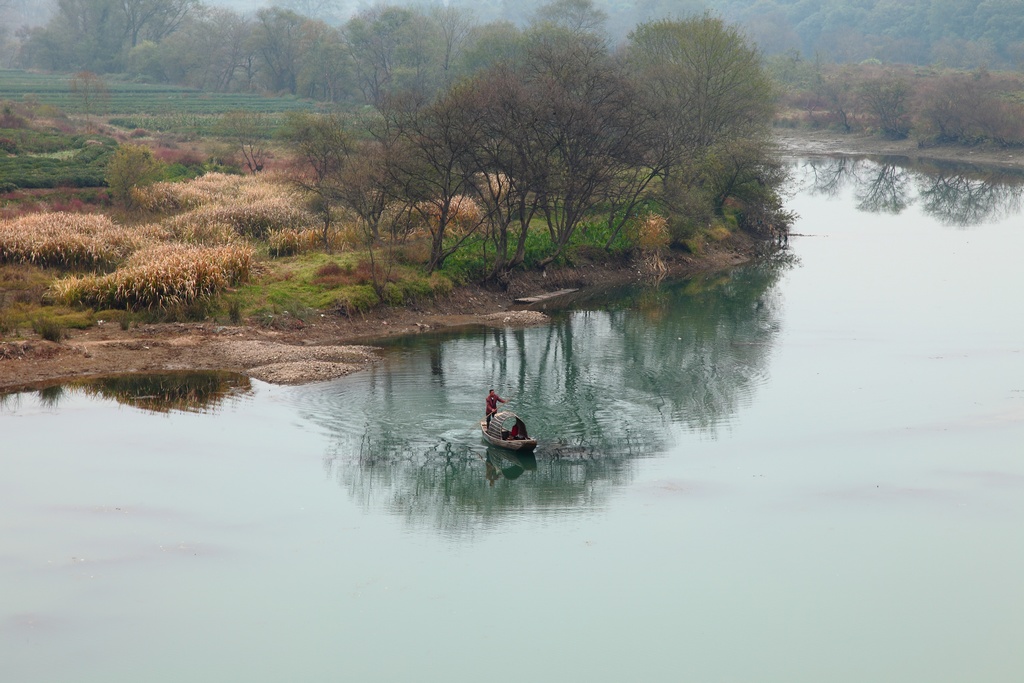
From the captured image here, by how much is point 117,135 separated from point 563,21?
71.0 metres

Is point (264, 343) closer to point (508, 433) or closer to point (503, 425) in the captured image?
point (503, 425)

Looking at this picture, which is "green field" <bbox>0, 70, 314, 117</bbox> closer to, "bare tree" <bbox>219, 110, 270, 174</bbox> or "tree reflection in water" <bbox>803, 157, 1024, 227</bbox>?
"bare tree" <bbox>219, 110, 270, 174</bbox>

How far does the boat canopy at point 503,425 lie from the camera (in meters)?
24.6

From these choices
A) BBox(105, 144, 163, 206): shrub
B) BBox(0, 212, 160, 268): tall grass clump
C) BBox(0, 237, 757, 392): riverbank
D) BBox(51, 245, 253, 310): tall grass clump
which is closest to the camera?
BBox(0, 237, 757, 392): riverbank

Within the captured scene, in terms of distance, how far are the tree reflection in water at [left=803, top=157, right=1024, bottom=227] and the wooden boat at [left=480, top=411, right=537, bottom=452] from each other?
48.3 metres

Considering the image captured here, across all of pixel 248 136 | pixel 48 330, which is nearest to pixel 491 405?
pixel 48 330

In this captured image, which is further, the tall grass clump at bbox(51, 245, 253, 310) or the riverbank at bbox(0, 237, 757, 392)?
the tall grass clump at bbox(51, 245, 253, 310)

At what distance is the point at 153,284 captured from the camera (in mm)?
33781

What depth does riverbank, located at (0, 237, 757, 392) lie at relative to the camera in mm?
29688

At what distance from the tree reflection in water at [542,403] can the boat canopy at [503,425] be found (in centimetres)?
48

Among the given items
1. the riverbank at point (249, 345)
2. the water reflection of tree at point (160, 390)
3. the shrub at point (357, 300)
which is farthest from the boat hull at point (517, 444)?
the shrub at point (357, 300)

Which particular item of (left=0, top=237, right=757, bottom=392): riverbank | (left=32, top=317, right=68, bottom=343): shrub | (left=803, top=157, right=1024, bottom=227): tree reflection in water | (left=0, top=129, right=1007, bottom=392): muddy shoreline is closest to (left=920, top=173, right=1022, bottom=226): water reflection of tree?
(left=803, top=157, right=1024, bottom=227): tree reflection in water

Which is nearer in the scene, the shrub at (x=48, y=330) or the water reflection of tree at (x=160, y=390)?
the water reflection of tree at (x=160, y=390)

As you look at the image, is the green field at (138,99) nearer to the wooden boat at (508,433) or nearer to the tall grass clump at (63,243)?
the tall grass clump at (63,243)
